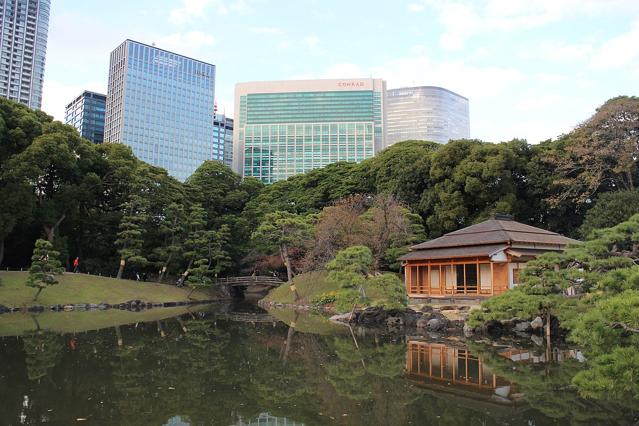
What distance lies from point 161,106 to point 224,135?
24704 mm

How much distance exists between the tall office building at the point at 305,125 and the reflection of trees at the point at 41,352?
2965 inches

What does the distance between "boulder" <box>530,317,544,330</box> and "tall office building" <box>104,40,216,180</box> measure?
8021 cm

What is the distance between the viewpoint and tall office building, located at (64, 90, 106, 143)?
89375 mm

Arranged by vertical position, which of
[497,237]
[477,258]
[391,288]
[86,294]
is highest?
[497,237]

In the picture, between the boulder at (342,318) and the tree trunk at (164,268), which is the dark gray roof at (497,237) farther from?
the tree trunk at (164,268)

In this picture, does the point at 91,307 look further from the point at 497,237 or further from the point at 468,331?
the point at 497,237

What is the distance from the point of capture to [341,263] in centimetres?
1992

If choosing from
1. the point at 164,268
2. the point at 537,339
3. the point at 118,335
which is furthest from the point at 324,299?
the point at 537,339

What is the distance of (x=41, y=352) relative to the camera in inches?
476

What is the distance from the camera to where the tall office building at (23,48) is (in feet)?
234

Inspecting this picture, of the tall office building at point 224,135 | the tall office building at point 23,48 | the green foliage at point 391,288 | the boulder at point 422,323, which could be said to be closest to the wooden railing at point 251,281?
the green foliage at point 391,288

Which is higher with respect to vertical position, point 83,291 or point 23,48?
point 23,48

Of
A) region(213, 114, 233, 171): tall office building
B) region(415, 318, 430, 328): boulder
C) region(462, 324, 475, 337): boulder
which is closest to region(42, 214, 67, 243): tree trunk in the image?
region(415, 318, 430, 328): boulder

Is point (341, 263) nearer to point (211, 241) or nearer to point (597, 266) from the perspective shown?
point (597, 266)
